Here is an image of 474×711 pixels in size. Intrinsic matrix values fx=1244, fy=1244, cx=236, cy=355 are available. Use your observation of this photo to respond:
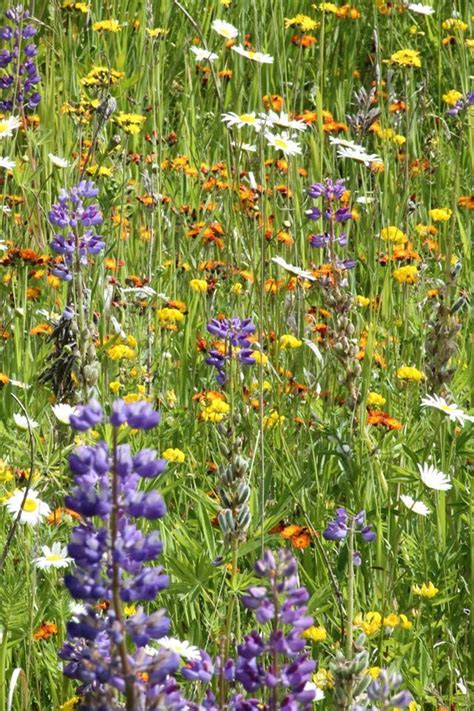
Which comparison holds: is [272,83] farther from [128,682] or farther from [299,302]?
[128,682]

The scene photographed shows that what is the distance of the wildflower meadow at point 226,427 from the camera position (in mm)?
1182

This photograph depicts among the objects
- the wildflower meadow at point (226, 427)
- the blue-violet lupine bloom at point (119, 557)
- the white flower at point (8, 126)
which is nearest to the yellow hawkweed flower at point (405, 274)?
the wildflower meadow at point (226, 427)

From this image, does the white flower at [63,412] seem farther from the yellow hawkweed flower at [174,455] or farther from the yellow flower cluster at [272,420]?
the yellow flower cluster at [272,420]

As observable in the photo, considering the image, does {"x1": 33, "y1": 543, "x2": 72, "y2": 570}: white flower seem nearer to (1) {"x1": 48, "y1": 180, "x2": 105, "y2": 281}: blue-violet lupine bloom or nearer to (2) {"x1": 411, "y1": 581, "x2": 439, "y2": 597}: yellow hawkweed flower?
(2) {"x1": 411, "y1": 581, "x2": 439, "y2": 597}: yellow hawkweed flower

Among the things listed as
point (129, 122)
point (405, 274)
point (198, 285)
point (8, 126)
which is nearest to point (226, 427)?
point (198, 285)

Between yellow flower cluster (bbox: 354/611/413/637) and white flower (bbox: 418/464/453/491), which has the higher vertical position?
white flower (bbox: 418/464/453/491)

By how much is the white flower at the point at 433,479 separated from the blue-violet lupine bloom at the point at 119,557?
112 cm

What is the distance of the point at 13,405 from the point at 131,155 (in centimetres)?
122

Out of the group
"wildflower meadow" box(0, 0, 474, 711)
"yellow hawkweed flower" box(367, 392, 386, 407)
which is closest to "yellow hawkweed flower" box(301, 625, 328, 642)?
"wildflower meadow" box(0, 0, 474, 711)

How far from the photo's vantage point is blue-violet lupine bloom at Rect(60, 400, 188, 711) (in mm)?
1091

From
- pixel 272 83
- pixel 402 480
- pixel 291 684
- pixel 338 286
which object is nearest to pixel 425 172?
pixel 272 83

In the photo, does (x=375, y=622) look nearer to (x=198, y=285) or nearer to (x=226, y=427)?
(x=226, y=427)

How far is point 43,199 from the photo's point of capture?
3.86m

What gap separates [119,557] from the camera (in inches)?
43.0
